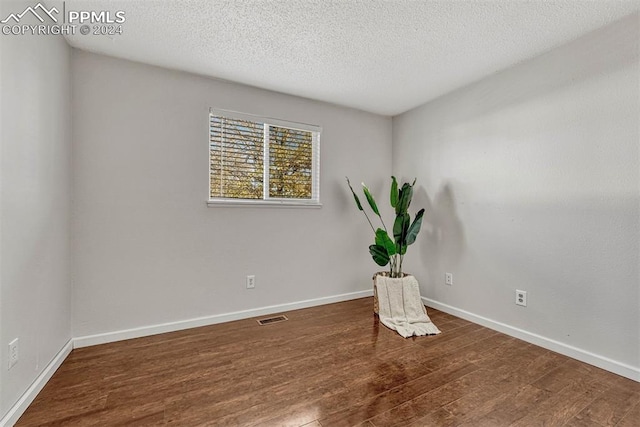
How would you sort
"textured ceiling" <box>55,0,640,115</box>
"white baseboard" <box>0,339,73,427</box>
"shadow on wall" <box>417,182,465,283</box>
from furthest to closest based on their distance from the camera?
"shadow on wall" <box>417,182,465,283</box>, "textured ceiling" <box>55,0,640,115</box>, "white baseboard" <box>0,339,73,427</box>

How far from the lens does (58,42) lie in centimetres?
191

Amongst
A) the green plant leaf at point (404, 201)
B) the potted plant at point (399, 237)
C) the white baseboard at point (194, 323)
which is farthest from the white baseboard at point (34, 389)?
the green plant leaf at point (404, 201)

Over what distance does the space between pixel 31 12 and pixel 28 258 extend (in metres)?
1.37

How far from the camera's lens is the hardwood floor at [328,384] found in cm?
143

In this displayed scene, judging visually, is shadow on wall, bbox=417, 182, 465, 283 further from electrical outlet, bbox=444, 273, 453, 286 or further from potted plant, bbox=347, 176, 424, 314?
potted plant, bbox=347, 176, 424, 314

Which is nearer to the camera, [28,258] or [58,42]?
[28,258]

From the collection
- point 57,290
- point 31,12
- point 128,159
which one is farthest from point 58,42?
point 57,290

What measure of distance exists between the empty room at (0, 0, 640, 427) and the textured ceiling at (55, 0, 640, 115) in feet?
0.06

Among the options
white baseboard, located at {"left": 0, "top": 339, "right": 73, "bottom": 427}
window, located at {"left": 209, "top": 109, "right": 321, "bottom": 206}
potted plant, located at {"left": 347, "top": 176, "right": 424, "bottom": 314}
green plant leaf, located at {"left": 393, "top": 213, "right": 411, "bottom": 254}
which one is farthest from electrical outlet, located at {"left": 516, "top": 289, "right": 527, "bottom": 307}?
white baseboard, located at {"left": 0, "top": 339, "right": 73, "bottom": 427}

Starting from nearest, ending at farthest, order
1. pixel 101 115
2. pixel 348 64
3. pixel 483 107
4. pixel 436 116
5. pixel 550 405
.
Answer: pixel 550 405
pixel 101 115
pixel 348 64
pixel 483 107
pixel 436 116

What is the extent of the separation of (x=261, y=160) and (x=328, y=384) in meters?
2.07

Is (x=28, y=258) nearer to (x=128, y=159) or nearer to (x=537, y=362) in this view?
(x=128, y=159)

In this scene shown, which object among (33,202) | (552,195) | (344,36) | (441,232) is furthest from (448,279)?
(33,202)

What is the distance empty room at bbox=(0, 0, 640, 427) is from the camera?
5.08 feet
